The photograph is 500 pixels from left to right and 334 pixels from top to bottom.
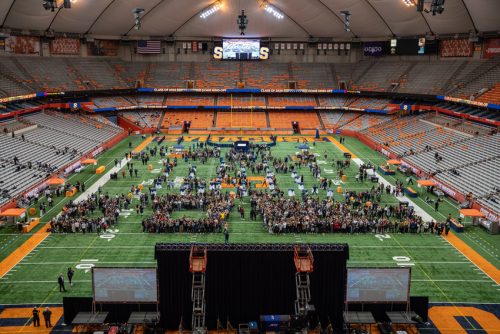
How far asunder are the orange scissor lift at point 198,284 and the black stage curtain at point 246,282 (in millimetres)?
222

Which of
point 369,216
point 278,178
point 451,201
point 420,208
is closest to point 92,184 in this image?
point 278,178

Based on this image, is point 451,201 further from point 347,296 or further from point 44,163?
point 44,163

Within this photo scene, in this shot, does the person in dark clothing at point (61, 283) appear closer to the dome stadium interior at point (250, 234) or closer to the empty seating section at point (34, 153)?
the dome stadium interior at point (250, 234)

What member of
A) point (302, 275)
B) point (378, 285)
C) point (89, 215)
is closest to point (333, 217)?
point (378, 285)

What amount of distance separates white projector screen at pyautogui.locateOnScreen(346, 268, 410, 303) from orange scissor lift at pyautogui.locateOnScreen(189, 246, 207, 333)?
196 inches

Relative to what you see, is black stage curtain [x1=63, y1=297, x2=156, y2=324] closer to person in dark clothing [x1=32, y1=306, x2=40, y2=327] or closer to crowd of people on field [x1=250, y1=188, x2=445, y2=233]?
Answer: person in dark clothing [x1=32, y1=306, x2=40, y2=327]

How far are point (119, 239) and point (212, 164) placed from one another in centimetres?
1857

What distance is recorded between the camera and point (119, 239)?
25172mm

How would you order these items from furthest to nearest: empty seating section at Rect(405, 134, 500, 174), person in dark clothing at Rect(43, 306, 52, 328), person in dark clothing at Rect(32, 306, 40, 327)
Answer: empty seating section at Rect(405, 134, 500, 174) → person in dark clothing at Rect(32, 306, 40, 327) → person in dark clothing at Rect(43, 306, 52, 328)

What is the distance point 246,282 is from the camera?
51.1 feet

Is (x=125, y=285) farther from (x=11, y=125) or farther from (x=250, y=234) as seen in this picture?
(x=11, y=125)

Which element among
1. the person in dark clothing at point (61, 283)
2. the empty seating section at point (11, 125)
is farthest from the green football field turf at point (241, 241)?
the empty seating section at point (11, 125)

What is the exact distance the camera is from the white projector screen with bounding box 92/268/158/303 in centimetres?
1583

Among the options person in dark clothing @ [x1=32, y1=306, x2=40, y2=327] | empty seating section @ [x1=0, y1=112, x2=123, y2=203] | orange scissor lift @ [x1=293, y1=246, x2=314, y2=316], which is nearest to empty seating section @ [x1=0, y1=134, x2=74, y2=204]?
empty seating section @ [x1=0, y1=112, x2=123, y2=203]
